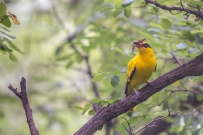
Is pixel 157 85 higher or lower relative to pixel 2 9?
lower

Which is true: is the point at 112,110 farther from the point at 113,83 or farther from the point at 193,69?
the point at 193,69

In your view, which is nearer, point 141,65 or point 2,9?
point 2,9

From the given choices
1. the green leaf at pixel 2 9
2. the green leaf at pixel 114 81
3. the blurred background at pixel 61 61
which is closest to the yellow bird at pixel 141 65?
the green leaf at pixel 114 81

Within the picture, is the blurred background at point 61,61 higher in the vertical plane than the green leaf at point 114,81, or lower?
higher

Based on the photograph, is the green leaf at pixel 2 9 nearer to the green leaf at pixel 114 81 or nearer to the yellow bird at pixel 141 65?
the green leaf at pixel 114 81

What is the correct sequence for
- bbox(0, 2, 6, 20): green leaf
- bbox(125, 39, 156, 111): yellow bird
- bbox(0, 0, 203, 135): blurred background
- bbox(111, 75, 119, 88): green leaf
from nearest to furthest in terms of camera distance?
bbox(0, 2, 6, 20): green leaf, bbox(111, 75, 119, 88): green leaf, bbox(125, 39, 156, 111): yellow bird, bbox(0, 0, 203, 135): blurred background

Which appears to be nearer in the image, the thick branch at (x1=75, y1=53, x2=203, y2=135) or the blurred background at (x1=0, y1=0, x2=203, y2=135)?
the thick branch at (x1=75, y1=53, x2=203, y2=135)

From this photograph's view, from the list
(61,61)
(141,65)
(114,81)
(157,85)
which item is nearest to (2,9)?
(114,81)

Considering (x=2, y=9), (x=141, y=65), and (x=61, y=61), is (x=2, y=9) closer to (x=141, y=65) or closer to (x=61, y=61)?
(x=141, y=65)

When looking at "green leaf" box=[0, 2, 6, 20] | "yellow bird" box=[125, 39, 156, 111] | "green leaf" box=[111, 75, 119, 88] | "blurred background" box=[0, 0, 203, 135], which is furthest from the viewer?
"blurred background" box=[0, 0, 203, 135]

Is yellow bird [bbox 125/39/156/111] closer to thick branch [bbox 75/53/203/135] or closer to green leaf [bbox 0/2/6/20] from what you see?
thick branch [bbox 75/53/203/135]

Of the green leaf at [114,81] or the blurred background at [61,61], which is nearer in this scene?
the green leaf at [114,81]

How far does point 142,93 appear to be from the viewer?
194 centimetres

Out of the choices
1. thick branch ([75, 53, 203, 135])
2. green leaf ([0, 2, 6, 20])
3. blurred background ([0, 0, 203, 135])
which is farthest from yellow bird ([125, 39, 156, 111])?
green leaf ([0, 2, 6, 20])
